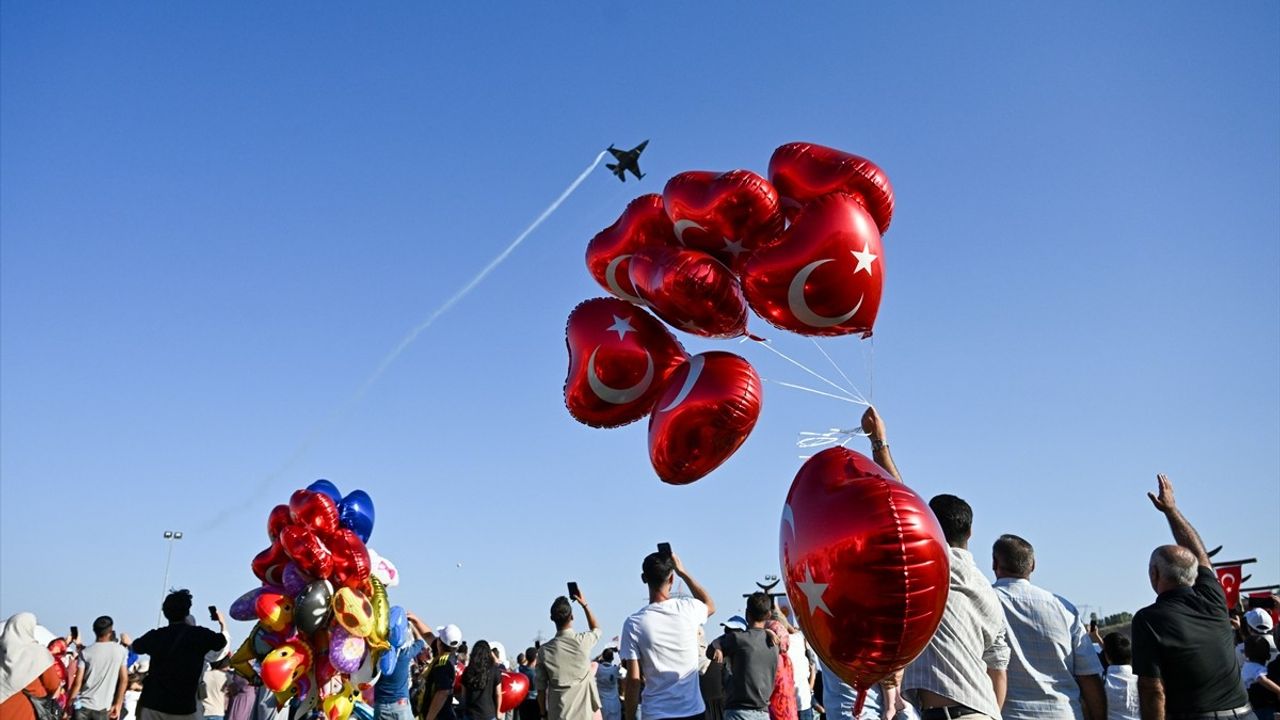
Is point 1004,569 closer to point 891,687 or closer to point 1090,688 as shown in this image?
point 1090,688

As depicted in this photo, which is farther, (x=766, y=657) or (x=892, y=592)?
(x=766, y=657)

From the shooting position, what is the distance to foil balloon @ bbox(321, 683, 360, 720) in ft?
25.3

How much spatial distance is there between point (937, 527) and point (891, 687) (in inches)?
39.4

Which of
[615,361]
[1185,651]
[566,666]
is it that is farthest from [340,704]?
[1185,651]

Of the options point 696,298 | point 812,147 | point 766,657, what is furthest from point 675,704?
point 812,147

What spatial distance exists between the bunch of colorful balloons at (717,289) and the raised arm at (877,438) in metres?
0.43

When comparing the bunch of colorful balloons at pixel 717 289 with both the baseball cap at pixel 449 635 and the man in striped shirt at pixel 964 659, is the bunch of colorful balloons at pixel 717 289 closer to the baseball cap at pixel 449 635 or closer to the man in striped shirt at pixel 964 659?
the man in striped shirt at pixel 964 659

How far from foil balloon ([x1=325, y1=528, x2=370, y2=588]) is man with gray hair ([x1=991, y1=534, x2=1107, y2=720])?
202 inches

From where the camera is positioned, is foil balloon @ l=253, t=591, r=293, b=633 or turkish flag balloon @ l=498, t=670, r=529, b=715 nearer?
foil balloon @ l=253, t=591, r=293, b=633

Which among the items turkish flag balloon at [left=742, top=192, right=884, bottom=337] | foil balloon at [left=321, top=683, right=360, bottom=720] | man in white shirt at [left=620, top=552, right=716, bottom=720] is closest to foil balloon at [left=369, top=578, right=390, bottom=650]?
foil balloon at [left=321, top=683, right=360, bottom=720]

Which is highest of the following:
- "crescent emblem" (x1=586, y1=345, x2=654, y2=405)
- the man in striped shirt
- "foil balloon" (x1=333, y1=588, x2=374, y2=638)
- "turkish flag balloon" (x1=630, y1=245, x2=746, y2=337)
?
"turkish flag balloon" (x1=630, y1=245, x2=746, y2=337)

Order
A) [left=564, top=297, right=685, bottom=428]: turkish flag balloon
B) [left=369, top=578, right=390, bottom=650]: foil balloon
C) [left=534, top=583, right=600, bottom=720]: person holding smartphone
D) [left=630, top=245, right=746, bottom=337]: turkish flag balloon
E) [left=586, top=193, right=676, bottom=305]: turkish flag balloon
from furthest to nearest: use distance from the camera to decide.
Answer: [left=534, top=583, right=600, bottom=720]: person holding smartphone → [left=369, top=578, right=390, bottom=650]: foil balloon → [left=586, top=193, right=676, bottom=305]: turkish flag balloon → [left=564, top=297, right=685, bottom=428]: turkish flag balloon → [left=630, top=245, right=746, bottom=337]: turkish flag balloon

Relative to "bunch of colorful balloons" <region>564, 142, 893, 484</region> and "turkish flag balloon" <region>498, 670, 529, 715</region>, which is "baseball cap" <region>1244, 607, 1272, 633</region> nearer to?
"bunch of colorful balloons" <region>564, 142, 893, 484</region>

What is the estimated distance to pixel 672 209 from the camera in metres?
4.95
